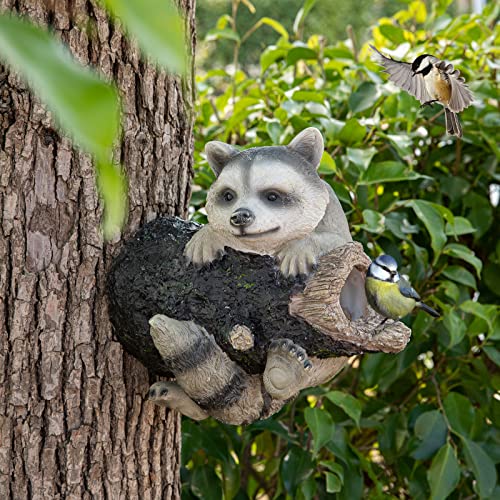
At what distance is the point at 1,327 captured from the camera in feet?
2.87

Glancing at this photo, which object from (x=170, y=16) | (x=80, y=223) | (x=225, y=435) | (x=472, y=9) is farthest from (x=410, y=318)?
(x=472, y=9)

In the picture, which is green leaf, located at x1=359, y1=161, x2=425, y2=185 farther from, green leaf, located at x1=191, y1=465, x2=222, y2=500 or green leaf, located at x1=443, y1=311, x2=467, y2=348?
green leaf, located at x1=191, y1=465, x2=222, y2=500

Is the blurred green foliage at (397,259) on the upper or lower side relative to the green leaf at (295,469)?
upper

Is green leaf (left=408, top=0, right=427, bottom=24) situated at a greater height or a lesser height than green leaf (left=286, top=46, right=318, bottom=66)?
greater

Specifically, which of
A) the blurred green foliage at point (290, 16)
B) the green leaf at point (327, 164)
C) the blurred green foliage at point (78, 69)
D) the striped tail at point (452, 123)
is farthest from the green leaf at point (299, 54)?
the blurred green foliage at point (290, 16)

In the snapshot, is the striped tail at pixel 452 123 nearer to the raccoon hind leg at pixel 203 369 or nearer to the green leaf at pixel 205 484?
the raccoon hind leg at pixel 203 369

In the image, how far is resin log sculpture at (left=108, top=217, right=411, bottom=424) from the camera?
77 centimetres

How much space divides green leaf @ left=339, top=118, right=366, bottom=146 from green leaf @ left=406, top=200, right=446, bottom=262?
0.15 metres

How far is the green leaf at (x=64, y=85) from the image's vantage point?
0.47 feet

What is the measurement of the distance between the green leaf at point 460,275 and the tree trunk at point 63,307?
611mm

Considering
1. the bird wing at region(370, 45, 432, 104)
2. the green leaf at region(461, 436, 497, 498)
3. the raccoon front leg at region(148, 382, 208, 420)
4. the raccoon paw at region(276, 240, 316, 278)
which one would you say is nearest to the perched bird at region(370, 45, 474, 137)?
the bird wing at region(370, 45, 432, 104)

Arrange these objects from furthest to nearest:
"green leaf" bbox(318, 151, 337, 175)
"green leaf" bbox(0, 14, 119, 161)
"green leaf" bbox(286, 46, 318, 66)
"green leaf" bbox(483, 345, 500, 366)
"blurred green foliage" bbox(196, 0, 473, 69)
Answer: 1. "blurred green foliage" bbox(196, 0, 473, 69)
2. "green leaf" bbox(286, 46, 318, 66)
3. "green leaf" bbox(483, 345, 500, 366)
4. "green leaf" bbox(318, 151, 337, 175)
5. "green leaf" bbox(0, 14, 119, 161)

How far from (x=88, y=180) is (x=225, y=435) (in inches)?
25.5

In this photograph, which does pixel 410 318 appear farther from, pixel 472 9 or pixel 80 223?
pixel 472 9
